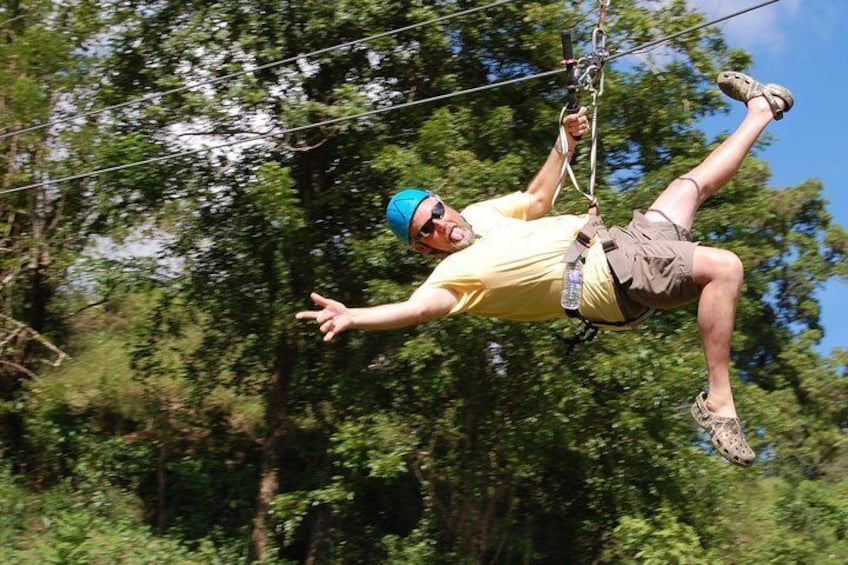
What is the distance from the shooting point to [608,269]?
372cm

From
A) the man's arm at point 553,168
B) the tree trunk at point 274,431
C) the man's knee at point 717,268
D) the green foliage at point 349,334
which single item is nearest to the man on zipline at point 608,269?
the man's knee at point 717,268

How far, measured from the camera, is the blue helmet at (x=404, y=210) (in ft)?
13.1


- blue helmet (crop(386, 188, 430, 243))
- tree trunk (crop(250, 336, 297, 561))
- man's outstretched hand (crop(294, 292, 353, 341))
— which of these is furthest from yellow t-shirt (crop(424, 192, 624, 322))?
tree trunk (crop(250, 336, 297, 561))

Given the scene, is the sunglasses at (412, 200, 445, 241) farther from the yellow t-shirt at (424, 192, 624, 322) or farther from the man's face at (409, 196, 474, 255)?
the yellow t-shirt at (424, 192, 624, 322)

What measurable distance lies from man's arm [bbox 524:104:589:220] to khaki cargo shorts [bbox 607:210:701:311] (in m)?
0.66

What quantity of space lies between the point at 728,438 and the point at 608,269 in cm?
72

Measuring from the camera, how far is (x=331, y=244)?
8.91 meters

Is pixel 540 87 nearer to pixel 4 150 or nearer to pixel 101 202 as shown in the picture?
pixel 101 202

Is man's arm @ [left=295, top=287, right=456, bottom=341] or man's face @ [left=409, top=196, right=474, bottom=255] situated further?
man's face @ [left=409, top=196, right=474, bottom=255]

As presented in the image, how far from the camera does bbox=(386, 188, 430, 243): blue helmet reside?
3.99 metres

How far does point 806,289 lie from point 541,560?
7365 millimetres

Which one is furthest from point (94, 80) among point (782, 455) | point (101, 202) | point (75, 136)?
point (782, 455)

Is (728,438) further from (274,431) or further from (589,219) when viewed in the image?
(274,431)

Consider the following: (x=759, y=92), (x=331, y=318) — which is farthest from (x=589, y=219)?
(x=331, y=318)
